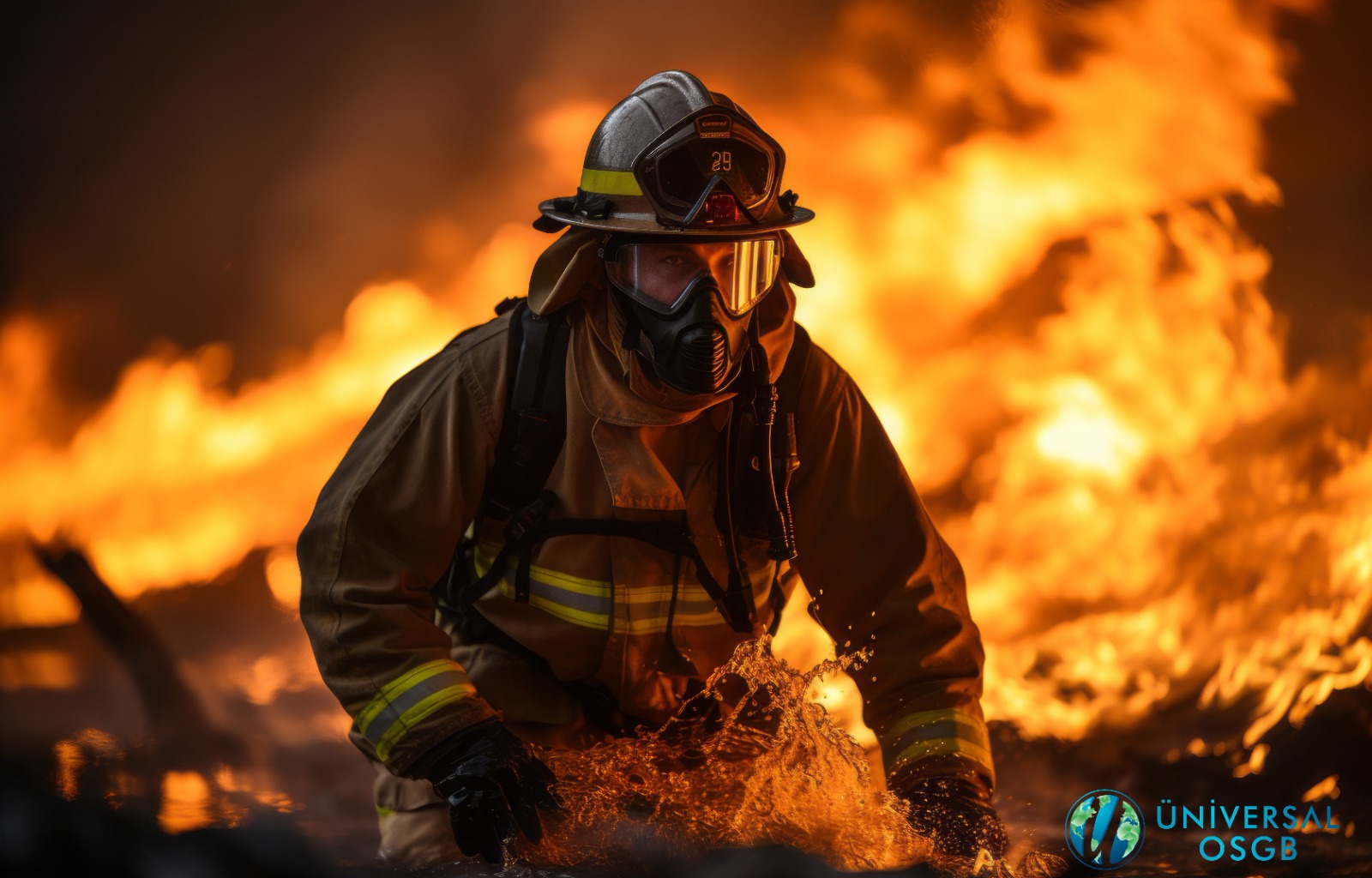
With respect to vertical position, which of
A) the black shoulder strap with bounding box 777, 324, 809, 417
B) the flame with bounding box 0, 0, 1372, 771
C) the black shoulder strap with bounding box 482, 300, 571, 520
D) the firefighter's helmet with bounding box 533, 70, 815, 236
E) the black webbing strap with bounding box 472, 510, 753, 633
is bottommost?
the black webbing strap with bounding box 472, 510, 753, 633

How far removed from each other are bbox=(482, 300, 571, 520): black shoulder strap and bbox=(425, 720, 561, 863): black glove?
1.43ft

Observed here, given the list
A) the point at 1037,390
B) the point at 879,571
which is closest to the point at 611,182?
the point at 879,571

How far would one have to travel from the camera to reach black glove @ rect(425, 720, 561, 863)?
2.11m

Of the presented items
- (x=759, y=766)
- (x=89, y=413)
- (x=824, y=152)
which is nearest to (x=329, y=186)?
(x=89, y=413)

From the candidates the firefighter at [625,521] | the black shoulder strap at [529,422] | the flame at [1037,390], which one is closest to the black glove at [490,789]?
the firefighter at [625,521]

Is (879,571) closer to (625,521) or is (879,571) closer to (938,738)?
(938,738)

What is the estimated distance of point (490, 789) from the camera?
2125 mm

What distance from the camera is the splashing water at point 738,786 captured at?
226 cm

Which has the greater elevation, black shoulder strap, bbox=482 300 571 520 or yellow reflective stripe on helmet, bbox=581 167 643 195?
yellow reflective stripe on helmet, bbox=581 167 643 195

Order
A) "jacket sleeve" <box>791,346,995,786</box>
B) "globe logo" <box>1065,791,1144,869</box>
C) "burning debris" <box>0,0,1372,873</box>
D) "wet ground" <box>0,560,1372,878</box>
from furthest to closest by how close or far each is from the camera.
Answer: "burning debris" <box>0,0,1372,873</box>, "wet ground" <box>0,560,1372,878</box>, "globe logo" <box>1065,791,1144,869</box>, "jacket sleeve" <box>791,346,995,786</box>

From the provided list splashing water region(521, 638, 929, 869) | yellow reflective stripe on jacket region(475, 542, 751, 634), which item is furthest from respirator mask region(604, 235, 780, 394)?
splashing water region(521, 638, 929, 869)

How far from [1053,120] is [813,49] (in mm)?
794

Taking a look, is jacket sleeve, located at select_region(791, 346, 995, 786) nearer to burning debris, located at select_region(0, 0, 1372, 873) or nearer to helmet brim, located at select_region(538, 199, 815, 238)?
helmet brim, located at select_region(538, 199, 815, 238)

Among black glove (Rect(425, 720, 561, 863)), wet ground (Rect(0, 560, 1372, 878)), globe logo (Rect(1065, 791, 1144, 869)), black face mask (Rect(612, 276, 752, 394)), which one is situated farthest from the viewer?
wet ground (Rect(0, 560, 1372, 878))
